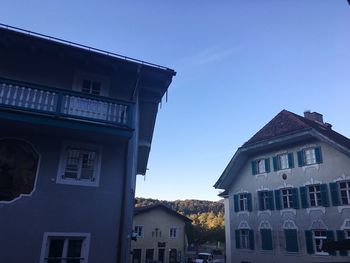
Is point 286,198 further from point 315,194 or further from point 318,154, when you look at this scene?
point 318,154

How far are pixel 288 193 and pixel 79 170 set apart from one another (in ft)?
59.4

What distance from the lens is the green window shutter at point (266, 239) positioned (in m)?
24.2

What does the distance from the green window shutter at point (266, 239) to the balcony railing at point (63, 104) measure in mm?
18085

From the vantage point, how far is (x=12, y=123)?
9992 mm

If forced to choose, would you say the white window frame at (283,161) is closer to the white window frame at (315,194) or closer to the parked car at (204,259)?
the white window frame at (315,194)

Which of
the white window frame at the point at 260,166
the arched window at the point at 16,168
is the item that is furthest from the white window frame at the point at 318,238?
the arched window at the point at 16,168

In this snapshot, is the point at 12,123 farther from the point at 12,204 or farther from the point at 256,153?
the point at 256,153

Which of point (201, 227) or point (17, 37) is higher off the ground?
point (17, 37)

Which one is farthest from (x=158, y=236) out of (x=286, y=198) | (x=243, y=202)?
(x=286, y=198)

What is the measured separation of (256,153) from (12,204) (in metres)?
21.1

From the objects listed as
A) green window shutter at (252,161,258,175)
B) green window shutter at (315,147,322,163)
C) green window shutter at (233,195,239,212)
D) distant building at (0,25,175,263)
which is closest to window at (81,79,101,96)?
distant building at (0,25,175,263)

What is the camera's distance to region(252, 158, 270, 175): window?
25.9 metres

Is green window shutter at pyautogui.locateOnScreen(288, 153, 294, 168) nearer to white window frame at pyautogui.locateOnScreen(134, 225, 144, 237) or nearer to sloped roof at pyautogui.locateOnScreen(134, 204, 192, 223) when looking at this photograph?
sloped roof at pyautogui.locateOnScreen(134, 204, 192, 223)

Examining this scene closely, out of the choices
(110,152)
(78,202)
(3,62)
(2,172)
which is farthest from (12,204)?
(3,62)
